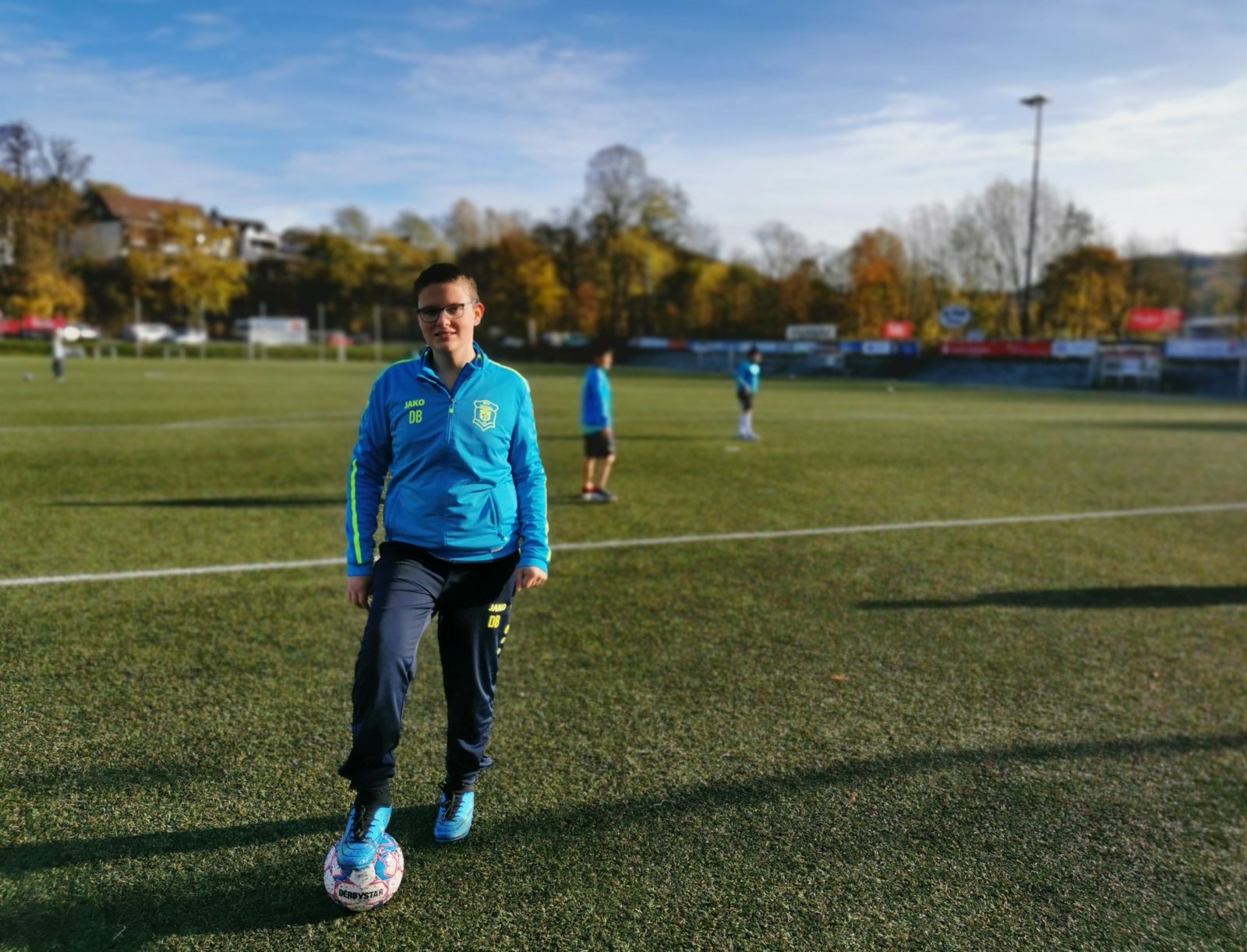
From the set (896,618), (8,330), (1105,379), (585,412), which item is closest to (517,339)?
(8,330)

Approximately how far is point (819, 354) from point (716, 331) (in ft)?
49.4

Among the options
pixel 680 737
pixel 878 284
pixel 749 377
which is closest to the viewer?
pixel 680 737

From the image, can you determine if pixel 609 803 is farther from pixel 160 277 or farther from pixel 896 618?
pixel 160 277

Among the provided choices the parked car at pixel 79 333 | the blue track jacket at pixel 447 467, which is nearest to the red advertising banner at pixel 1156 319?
the blue track jacket at pixel 447 467

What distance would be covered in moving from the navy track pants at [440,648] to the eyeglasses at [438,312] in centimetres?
81

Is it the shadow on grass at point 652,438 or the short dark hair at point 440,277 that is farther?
the shadow on grass at point 652,438

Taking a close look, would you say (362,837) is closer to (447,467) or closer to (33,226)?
(447,467)

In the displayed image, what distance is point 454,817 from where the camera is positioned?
11.3 ft

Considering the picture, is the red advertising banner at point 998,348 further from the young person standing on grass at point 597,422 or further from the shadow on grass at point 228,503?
the shadow on grass at point 228,503

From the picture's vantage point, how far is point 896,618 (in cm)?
638

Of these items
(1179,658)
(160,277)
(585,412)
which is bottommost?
(1179,658)

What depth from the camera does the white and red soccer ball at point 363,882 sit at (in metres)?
2.95

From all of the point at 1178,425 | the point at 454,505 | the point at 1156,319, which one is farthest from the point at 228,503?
the point at 1156,319

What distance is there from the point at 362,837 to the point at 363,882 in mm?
136
